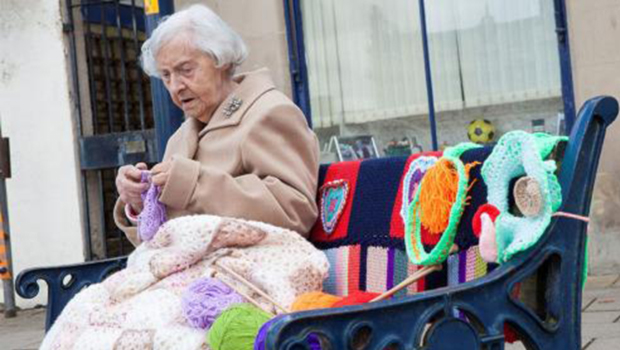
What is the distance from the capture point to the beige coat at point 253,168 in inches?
120

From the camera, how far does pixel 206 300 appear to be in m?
2.71

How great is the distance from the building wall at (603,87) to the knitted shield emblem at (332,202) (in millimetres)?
4843

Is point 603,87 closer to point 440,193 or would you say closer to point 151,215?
point 151,215

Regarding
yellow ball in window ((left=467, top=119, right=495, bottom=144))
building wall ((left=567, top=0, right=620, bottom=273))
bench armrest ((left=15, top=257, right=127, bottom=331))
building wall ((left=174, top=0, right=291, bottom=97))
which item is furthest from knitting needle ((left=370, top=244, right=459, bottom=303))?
building wall ((left=174, top=0, right=291, bottom=97))

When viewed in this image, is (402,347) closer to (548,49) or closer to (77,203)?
(548,49)

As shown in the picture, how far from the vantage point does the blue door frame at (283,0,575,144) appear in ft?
26.3

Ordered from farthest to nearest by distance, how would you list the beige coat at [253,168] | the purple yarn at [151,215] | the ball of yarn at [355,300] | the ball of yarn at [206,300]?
the purple yarn at [151,215]
the beige coat at [253,168]
the ball of yarn at [206,300]
the ball of yarn at [355,300]

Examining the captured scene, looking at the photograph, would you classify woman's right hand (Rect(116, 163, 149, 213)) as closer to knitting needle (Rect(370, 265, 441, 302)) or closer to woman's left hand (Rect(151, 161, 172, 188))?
woman's left hand (Rect(151, 161, 172, 188))

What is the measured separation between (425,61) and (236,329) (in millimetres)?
6484

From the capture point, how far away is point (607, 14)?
7.70m

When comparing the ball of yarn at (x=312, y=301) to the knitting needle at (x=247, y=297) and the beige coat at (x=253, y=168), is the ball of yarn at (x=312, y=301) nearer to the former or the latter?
the knitting needle at (x=247, y=297)

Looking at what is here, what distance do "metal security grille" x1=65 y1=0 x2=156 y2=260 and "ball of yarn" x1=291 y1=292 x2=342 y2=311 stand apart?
7086 mm

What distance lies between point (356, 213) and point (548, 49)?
17.8ft

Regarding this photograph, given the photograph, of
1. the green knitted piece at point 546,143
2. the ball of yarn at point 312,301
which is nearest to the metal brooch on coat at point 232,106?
the ball of yarn at point 312,301
